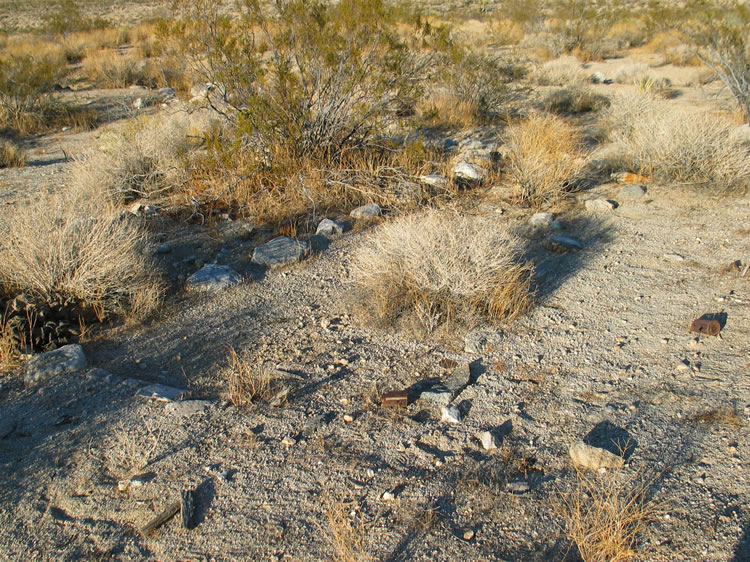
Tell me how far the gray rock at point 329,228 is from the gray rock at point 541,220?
1994 millimetres

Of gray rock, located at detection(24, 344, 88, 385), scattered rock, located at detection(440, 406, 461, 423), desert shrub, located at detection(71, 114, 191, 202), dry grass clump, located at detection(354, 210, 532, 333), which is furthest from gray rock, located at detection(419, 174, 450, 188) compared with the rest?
gray rock, located at detection(24, 344, 88, 385)

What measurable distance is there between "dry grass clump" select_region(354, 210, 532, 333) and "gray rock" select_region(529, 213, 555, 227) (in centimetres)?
149

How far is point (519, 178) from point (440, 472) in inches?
178

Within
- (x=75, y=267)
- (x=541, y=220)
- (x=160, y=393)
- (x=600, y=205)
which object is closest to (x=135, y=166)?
(x=75, y=267)

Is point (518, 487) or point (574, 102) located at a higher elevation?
point (574, 102)

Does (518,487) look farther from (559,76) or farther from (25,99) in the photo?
(559,76)

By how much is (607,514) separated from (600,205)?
4.59 metres

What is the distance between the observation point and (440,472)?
295cm

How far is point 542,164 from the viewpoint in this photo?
6.56 m

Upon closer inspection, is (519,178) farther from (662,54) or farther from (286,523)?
(662,54)

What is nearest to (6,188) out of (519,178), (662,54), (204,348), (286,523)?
(204,348)

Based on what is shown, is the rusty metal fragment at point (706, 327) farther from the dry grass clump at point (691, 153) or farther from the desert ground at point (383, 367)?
the dry grass clump at point (691, 153)

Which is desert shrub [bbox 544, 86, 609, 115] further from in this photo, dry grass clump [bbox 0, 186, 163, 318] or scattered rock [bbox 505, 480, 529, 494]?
scattered rock [bbox 505, 480, 529, 494]

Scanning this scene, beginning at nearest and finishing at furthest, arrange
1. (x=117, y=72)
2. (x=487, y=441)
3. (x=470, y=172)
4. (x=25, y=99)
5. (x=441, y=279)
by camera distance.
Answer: (x=487, y=441) → (x=441, y=279) → (x=470, y=172) → (x=25, y=99) → (x=117, y=72)
